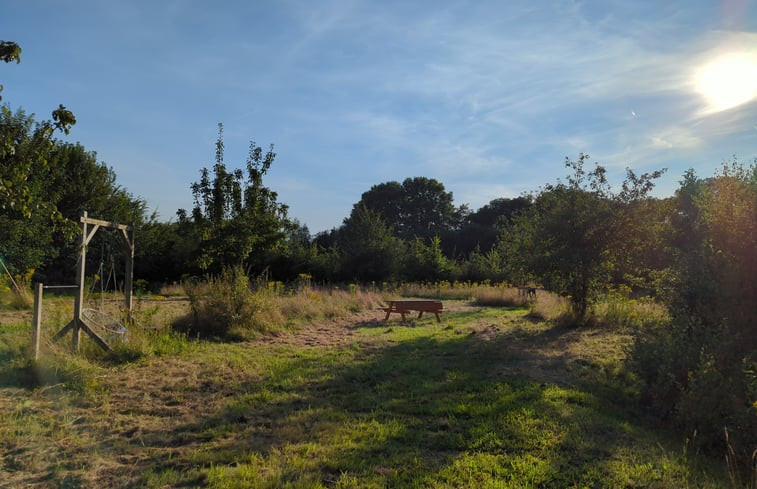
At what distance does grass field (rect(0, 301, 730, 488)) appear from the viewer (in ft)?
11.2

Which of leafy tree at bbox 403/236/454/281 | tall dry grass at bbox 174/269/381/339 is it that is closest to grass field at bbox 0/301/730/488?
tall dry grass at bbox 174/269/381/339

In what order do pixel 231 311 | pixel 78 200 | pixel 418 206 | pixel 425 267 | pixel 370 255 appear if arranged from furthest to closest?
pixel 418 206
pixel 425 267
pixel 370 255
pixel 78 200
pixel 231 311

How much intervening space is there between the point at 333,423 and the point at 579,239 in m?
7.43

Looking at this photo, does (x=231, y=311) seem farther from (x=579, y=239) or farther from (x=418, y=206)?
(x=418, y=206)

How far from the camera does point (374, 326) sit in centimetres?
1200

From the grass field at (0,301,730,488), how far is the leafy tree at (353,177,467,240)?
5394 cm

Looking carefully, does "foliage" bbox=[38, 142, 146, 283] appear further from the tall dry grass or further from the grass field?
the grass field

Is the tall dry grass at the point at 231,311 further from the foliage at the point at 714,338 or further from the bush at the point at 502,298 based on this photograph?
the bush at the point at 502,298

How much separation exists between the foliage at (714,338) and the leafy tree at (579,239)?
3685 mm

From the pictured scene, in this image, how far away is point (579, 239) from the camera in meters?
10.0

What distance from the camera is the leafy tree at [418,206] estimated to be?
6166 cm

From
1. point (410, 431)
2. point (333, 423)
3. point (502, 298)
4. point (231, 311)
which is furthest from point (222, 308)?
point (502, 298)

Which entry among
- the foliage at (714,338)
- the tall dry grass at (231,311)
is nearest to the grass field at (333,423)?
the foliage at (714,338)

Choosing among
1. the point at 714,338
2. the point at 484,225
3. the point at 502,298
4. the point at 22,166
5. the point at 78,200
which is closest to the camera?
the point at 22,166
